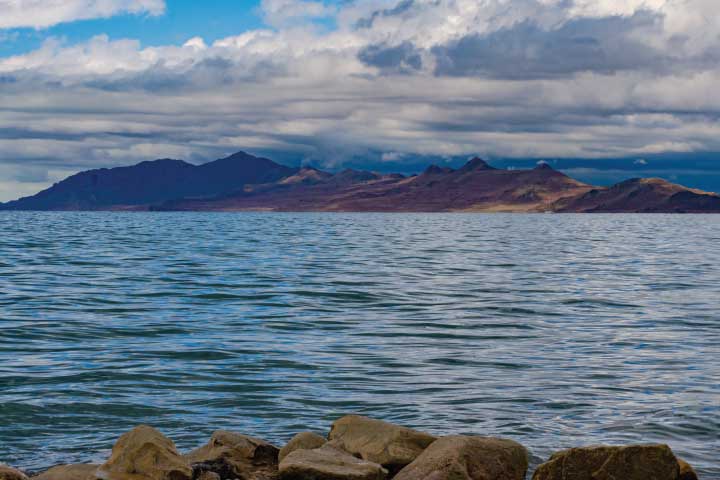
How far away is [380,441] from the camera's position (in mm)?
13398

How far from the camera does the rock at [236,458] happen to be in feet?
41.9

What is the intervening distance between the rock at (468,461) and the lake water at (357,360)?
2074mm

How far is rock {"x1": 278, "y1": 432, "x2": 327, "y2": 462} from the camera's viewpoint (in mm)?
13558

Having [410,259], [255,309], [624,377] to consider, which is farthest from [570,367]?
[410,259]

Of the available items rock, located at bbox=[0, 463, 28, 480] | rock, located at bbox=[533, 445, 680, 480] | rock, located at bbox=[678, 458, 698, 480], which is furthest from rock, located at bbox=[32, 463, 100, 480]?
rock, located at bbox=[678, 458, 698, 480]

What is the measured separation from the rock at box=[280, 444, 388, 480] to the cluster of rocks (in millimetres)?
14

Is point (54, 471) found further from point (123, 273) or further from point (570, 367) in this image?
point (123, 273)

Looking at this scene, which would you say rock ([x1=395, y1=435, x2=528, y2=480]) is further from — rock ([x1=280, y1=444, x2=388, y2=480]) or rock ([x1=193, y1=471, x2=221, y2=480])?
rock ([x1=193, y1=471, x2=221, y2=480])

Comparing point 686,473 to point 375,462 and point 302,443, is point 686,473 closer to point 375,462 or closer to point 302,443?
point 375,462

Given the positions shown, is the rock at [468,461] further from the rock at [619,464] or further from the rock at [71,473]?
the rock at [71,473]

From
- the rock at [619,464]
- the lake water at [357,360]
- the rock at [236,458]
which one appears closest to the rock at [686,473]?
the rock at [619,464]

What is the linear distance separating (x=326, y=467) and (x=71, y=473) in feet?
12.0

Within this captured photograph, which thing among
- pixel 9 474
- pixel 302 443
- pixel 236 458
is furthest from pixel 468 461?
pixel 9 474

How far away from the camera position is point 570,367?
73.6ft
